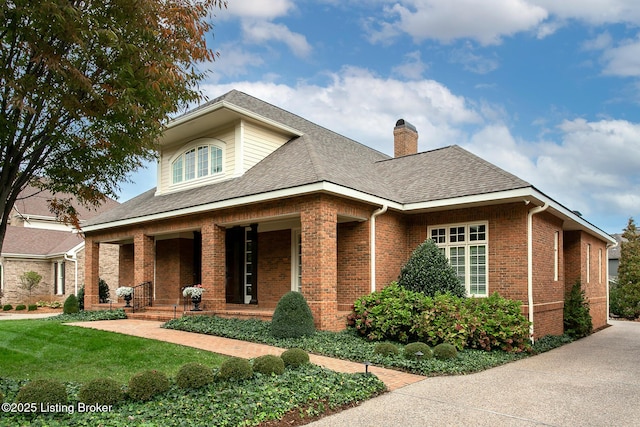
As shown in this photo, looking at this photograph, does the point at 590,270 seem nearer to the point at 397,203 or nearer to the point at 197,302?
the point at 397,203

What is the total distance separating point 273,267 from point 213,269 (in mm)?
2115

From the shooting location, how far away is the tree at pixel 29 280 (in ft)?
87.8

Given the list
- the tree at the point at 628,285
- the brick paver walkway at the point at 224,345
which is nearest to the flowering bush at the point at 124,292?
the brick paver walkway at the point at 224,345

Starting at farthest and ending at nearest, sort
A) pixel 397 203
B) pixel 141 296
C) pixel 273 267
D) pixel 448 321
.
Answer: pixel 141 296
pixel 273 267
pixel 397 203
pixel 448 321

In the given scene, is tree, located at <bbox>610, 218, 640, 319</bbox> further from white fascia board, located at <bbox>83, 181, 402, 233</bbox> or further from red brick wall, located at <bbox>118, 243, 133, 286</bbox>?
red brick wall, located at <bbox>118, 243, 133, 286</bbox>

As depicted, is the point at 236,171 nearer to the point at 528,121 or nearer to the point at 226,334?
the point at 226,334

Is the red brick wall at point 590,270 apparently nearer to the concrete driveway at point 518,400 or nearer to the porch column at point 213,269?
the concrete driveway at point 518,400

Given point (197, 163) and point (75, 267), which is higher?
point (197, 163)

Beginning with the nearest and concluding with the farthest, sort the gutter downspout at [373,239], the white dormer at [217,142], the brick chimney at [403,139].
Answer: the gutter downspout at [373,239], the white dormer at [217,142], the brick chimney at [403,139]

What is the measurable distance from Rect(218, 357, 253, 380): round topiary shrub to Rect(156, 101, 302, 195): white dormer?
30.2 feet

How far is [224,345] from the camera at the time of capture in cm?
1030

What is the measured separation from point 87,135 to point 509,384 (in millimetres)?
7796

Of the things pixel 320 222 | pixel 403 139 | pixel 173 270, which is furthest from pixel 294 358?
pixel 403 139

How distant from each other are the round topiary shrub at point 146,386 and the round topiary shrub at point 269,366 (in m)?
1.42
